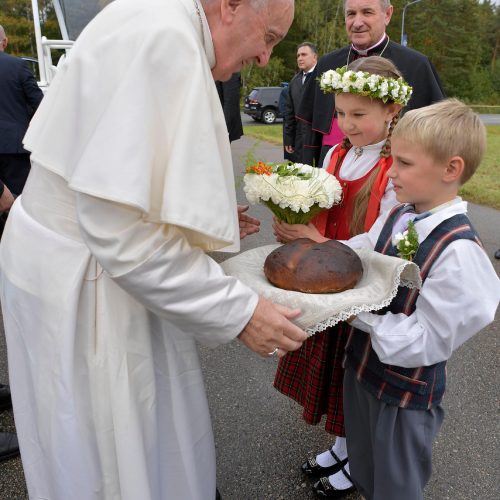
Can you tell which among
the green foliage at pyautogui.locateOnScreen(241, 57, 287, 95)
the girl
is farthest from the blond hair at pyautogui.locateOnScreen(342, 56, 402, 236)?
the green foliage at pyautogui.locateOnScreen(241, 57, 287, 95)

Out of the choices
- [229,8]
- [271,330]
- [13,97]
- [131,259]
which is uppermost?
[229,8]

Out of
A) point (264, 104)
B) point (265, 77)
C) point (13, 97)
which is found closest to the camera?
point (13, 97)

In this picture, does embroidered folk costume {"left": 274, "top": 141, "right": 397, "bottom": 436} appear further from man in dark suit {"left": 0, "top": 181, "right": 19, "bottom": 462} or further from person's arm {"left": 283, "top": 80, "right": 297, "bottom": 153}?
person's arm {"left": 283, "top": 80, "right": 297, "bottom": 153}

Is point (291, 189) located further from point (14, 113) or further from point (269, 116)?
point (269, 116)

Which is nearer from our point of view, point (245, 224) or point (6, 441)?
point (245, 224)

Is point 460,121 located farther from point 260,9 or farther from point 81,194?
point 81,194

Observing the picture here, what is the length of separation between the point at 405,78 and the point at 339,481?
107 inches

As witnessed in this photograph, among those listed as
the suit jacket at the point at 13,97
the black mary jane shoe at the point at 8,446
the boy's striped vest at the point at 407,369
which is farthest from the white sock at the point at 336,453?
the suit jacket at the point at 13,97

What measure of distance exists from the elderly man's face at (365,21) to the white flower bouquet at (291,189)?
1872 mm

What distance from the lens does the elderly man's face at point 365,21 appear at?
3268 millimetres

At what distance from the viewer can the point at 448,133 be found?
1.58m

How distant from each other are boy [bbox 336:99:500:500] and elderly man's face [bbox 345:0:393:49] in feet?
6.24

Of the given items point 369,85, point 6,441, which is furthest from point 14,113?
point 369,85

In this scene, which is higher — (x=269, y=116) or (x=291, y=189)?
(x=291, y=189)
